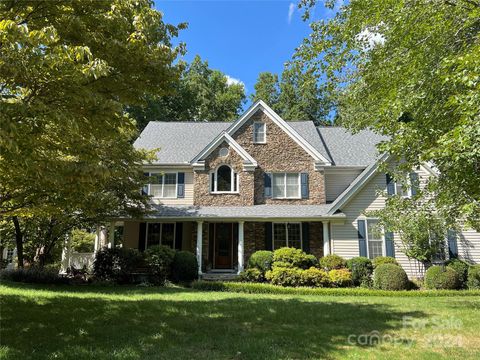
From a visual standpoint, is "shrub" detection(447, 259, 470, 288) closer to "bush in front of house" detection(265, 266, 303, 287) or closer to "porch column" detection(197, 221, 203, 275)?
"bush in front of house" detection(265, 266, 303, 287)

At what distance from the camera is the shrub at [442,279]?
14.7 m

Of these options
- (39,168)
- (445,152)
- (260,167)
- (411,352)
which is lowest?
(411,352)

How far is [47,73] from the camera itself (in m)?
5.12

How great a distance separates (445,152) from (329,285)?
10.1m

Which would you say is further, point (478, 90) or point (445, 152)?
point (445, 152)

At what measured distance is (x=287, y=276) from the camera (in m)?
15.2

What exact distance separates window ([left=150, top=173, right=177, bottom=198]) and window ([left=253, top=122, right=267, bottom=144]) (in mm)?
4879

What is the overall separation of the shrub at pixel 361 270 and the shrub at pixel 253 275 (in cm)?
387

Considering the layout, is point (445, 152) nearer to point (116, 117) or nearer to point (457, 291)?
point (116, 117)

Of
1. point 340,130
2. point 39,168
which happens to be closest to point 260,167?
point 340,130

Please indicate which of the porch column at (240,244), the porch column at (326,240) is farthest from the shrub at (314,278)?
the porch column at (240,244)

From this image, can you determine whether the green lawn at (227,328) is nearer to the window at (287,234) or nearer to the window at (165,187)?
the window at (287,234)

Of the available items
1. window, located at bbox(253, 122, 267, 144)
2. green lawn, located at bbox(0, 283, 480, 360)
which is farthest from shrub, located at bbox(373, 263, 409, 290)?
window, located at bbox(253, 122, 267, 144)

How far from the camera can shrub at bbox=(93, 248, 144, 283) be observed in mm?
15523
